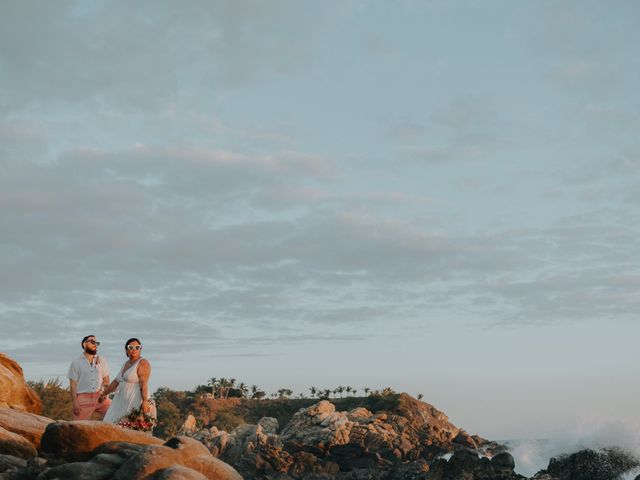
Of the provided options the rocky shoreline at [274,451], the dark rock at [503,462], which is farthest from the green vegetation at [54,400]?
the dark rock at [503,462]

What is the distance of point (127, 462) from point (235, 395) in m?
153

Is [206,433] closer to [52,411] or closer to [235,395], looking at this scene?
[52,411]

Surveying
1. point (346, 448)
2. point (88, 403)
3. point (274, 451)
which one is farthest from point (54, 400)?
point (88, 403)

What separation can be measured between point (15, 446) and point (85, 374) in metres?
2.77

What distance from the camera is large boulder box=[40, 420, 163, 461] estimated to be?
13.1 meters

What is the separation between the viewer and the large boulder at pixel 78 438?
13.1m

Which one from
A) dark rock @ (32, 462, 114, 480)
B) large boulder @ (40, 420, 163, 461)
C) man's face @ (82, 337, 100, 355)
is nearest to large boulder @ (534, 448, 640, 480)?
man's face @ (82, 337, 100, 355)

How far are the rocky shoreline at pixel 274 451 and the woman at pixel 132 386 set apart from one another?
98cm

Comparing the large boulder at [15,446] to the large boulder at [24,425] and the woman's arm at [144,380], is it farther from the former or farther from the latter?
the woman's arm at [144,380]

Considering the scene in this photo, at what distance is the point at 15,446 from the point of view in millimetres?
13289

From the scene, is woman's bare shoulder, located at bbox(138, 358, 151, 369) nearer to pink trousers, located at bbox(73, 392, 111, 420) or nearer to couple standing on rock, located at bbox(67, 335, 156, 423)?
couple standing on rock, located at bbox(67, 335, 156, 423)

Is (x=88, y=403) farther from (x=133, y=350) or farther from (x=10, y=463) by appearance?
(x=10, y=463)

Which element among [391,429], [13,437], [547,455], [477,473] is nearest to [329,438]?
[391,429]

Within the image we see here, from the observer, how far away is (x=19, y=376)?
18.9 metres
